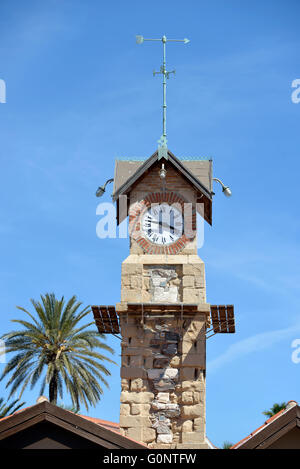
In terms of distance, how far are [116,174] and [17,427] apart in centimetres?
1151

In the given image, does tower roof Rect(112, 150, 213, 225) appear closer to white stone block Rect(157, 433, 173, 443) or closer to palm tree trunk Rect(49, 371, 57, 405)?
white stone block Rect(157, 433, 173, 443)

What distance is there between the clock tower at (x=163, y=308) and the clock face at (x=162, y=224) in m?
0.03

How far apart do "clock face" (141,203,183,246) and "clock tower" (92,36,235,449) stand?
3cm

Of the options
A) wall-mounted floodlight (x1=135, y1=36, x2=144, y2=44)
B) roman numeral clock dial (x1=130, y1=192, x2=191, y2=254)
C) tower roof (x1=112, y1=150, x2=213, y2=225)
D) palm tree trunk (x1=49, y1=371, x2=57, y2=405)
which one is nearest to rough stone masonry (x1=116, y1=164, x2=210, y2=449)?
roman numeral clock dial (x1=130, y1=192, x2=191, y2=254)

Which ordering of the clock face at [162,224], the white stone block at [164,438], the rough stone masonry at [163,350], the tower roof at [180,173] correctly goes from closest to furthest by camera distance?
the white stone block at [164,438]
the rough stone masonry at [163,350]
the clock face at [162,224]
the tower roof at [180,173]

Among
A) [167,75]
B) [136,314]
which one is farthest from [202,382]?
[167,75]

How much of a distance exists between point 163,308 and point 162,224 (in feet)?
10.2

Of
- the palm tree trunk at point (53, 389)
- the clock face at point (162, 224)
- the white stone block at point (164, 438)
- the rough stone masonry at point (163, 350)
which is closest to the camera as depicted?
the white stone block at point (164, 438)

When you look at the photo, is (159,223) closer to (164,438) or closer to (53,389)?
(164,438)

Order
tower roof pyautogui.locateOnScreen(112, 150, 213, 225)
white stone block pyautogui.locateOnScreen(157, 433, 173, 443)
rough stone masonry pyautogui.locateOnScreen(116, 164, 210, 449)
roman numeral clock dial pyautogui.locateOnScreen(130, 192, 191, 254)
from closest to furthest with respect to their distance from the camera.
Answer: white stone block pyautogui.locateOnScreen(157, 433, 173, 443) → rough stone masonry pyautogui.locateOnScreen(116, 164, 210, 449) → roman numeral clock dial pyautogui.locateOnScreen(130, 192, 191, 254) → tower roof pyautogui.locateOnScreen(112, 150, 213, 225)

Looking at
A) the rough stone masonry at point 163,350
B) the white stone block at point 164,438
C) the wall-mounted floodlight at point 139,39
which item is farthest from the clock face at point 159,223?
the white stone block at point 164,438

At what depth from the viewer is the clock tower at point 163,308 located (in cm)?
2630

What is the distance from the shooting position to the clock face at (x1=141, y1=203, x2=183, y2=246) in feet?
94.2

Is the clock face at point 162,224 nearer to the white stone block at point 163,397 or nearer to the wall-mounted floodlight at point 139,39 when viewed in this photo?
the white stone block at point 163,397
